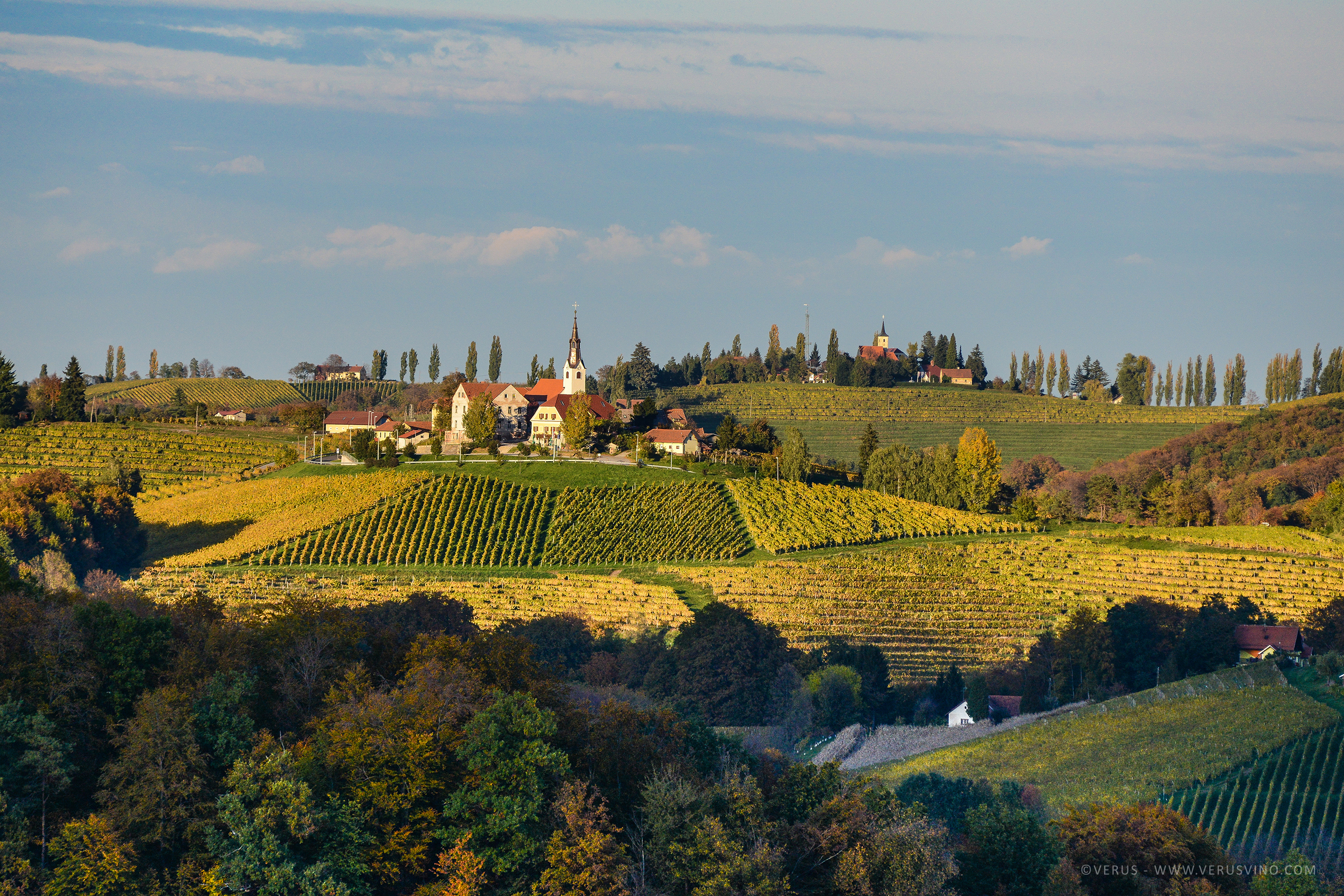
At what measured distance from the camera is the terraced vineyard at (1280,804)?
91.0 feet

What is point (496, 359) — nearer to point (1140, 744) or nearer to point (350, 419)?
point (350, 419)

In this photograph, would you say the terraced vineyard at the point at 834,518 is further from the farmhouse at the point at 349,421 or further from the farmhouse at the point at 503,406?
the farmhouse at the point at 349,421

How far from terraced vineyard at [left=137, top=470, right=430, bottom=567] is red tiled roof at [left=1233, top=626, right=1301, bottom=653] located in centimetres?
4529

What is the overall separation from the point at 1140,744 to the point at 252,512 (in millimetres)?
53260

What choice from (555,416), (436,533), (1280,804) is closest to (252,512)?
(436,533)

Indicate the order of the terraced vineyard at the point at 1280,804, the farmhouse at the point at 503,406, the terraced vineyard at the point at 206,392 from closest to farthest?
the terraced vineyard at the point at 1280,804 → the farmhouse at the point at 503,406 → the terraced vineyard at the point at 206,392

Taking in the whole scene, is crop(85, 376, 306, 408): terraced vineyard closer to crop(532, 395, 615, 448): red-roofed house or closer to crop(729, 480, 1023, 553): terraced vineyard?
crop(532, 395, 615, 448): red-roofed house

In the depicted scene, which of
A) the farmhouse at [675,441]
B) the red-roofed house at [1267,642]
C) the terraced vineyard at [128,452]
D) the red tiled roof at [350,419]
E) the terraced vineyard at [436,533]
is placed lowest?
the red-roofed house at [1267,642]

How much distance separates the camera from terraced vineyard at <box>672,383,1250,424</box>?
116688mm

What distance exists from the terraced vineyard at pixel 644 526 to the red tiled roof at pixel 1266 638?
970 inches

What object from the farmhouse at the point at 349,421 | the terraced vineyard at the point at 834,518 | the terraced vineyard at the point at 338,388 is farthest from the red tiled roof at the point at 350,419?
the terraced vineyard at the point at 834,518

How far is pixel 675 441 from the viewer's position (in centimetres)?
8394

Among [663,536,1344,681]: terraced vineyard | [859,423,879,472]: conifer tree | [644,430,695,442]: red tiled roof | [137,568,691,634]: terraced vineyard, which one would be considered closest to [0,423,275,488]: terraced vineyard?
[137,568,691,634]: terraced vineyard

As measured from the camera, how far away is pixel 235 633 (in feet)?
83.0
